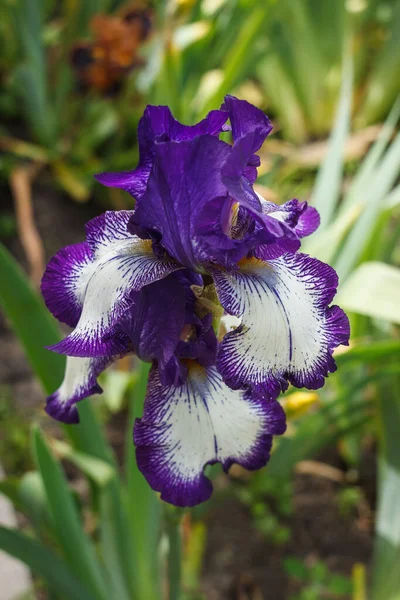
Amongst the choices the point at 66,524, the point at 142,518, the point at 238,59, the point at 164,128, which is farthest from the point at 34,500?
the point at 238,59

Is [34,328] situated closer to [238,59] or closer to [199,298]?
[199,298]

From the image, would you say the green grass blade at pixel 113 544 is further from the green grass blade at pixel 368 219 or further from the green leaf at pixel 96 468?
the green grass blade at pixel 368 219

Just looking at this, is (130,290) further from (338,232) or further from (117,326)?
(338,232)

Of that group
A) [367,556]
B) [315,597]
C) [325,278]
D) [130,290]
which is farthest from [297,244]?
[367,556]

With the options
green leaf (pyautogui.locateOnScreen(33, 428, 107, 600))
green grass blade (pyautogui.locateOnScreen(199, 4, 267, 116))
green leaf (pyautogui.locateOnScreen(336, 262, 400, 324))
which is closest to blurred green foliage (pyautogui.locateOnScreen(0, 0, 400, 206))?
green grass blade (pyautogui.locateOnScreen(199, 4, 267, 116))

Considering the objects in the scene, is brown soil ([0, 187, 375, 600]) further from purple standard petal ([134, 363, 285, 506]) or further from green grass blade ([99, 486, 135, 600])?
purple standard petal ([134, 363, 285, 506])
